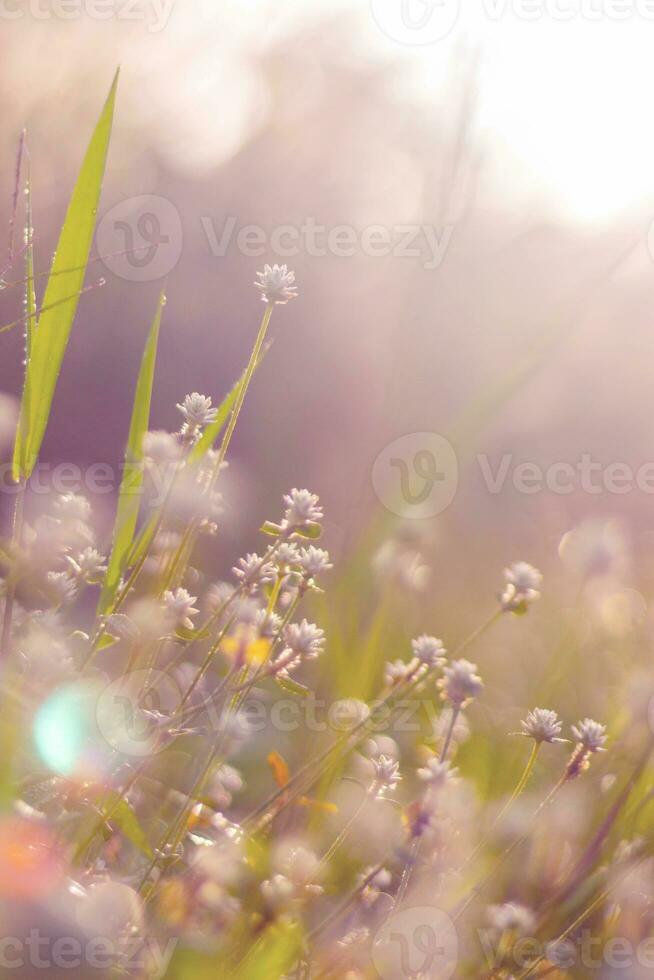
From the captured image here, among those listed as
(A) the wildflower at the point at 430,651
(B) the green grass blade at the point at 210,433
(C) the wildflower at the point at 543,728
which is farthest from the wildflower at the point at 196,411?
(C) the wildflower at the point at 543,728

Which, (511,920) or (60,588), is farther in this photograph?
(60,588)

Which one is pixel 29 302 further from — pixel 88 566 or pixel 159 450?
pixel 88 566

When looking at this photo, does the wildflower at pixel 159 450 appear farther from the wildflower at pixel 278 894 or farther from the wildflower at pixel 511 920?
the wildflower at pixel 511 920

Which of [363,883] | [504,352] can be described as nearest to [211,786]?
[363,883]

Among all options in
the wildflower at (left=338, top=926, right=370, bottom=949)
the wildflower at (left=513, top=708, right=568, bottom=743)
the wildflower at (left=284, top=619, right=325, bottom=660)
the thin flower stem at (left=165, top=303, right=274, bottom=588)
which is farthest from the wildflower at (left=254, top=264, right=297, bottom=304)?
the wildflower at (left=338, top=926, right=370, bottom=949)

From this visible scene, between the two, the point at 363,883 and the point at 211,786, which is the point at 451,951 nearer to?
the point at 363,883

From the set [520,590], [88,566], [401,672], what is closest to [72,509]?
[88,566]
